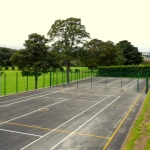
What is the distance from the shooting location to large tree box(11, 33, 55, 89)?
2794 cm

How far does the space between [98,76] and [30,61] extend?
27.5 m

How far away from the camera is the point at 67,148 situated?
9719mm

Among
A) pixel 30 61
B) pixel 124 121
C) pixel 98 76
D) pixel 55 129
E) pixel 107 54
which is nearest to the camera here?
pixel 55 129

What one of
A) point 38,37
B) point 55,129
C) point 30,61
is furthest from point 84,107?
point 38,37

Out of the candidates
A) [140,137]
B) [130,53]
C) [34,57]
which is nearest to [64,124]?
[140,137]

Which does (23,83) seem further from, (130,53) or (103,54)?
(130,53)

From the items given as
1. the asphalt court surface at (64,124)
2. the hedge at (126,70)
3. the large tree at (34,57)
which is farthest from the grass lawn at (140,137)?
the hedge at (126,70)

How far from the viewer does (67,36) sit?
125 ft

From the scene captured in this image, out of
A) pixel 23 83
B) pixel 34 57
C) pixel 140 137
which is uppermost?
pixel 34 57

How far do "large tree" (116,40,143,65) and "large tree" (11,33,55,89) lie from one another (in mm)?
62432

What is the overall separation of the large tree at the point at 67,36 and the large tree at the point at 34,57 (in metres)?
8.79

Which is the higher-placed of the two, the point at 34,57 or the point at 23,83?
the point at 34,57

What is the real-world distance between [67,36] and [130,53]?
2189 inches

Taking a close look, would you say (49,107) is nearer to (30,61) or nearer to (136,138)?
(136,138)
